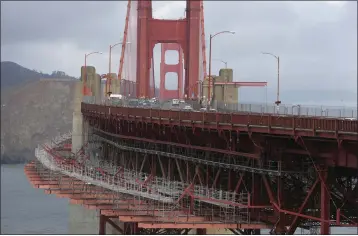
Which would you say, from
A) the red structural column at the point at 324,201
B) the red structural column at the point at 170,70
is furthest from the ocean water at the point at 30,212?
the red structural column at the point at 324,201

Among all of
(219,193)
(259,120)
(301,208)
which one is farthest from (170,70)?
(301,208)

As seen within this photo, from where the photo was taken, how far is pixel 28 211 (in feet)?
272

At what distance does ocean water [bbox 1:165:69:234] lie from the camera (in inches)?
2790

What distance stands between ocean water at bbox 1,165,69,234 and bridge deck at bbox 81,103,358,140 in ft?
95.4

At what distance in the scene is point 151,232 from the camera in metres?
42.8

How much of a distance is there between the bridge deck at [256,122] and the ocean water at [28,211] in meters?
29.1

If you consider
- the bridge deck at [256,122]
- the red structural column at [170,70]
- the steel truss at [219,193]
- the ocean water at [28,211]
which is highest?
the red structural column at [170,70]

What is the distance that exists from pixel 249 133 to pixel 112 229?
79.1ft

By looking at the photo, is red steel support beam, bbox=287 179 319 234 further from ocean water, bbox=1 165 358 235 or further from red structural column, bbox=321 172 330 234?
ocean water, bbox=1 165 358 235

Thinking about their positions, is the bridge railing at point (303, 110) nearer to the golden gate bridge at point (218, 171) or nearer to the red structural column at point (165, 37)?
the golden gate bridge at point (218, 171)

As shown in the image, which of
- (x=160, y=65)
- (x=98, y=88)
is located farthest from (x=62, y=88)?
(x=98, y=88)

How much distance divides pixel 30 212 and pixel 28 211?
0.72m

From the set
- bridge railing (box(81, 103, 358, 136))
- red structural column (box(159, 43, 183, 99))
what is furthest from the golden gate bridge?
red structural column (box(159, 43, 183, 99))

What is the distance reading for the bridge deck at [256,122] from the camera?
26.4 meters
